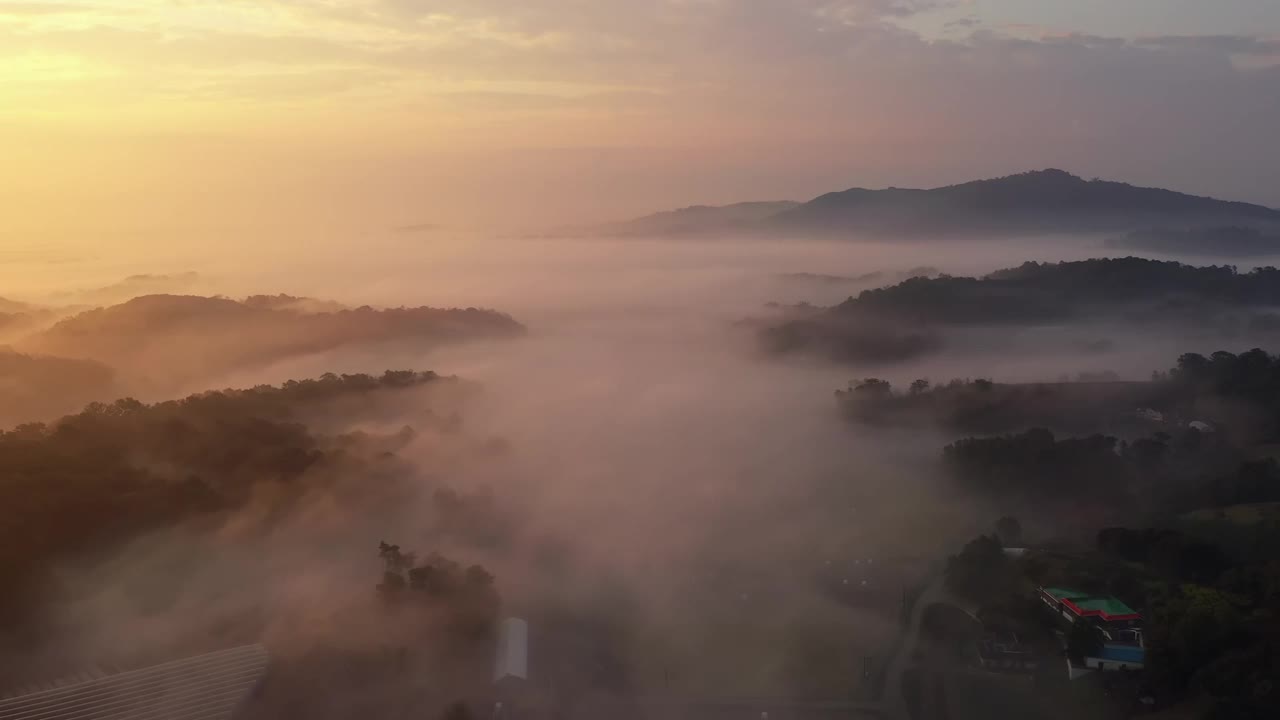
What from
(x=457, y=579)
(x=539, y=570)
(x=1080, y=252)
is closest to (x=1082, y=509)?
(x=539, y=570)

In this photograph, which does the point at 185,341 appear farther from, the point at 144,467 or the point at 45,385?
the point at 144,467

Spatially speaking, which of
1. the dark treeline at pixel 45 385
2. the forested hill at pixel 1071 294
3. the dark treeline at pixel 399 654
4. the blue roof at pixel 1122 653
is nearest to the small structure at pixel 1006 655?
the blue roof at pixel 1122 653

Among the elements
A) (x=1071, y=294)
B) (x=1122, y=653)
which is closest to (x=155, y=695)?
(x=1122, y=653)

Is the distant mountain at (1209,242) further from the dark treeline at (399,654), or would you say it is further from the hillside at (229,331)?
the dark treeline at (399,654)

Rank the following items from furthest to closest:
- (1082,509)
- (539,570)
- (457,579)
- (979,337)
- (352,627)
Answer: (979,337) → (1082,509) → (539,570) → (457,579) → (352,627)

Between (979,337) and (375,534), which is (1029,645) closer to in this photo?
(375,534)

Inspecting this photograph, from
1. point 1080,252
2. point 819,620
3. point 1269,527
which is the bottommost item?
point 819,620
